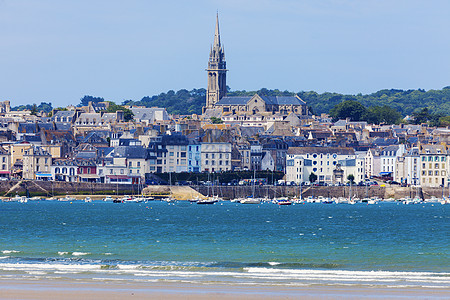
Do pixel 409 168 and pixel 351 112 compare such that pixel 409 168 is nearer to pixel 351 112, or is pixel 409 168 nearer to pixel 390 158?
pixel 390 158

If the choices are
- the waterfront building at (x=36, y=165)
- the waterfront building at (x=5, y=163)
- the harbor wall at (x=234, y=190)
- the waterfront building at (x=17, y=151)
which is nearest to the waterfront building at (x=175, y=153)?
the harbor wall at (x=234, y=190)

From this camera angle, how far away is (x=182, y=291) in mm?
26375

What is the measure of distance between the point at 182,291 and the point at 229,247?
13.6 m

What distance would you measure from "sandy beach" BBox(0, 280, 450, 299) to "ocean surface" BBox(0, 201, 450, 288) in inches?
45.6

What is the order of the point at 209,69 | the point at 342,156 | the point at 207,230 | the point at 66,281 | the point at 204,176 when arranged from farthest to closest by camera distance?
the point at 209,69
the point at 342,156
the point at 204,176
the point at 207,230
the point at 66,281

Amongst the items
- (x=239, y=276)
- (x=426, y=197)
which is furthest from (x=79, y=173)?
→ (x=239, y=276)

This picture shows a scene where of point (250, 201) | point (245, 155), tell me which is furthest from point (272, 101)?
point (250, 201)

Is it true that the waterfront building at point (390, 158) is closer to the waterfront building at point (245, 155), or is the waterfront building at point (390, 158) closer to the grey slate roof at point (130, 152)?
the waterfront building at point (245, 155)

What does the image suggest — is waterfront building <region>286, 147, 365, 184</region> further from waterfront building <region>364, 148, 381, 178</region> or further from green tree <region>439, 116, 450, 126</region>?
green tree <region>439, 116, 450, 126</region>

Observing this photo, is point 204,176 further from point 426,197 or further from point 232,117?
point 232,117

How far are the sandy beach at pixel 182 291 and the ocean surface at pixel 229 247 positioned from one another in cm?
116

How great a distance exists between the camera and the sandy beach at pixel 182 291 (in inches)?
998

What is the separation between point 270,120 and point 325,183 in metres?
60.5

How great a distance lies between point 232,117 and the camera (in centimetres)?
16650
